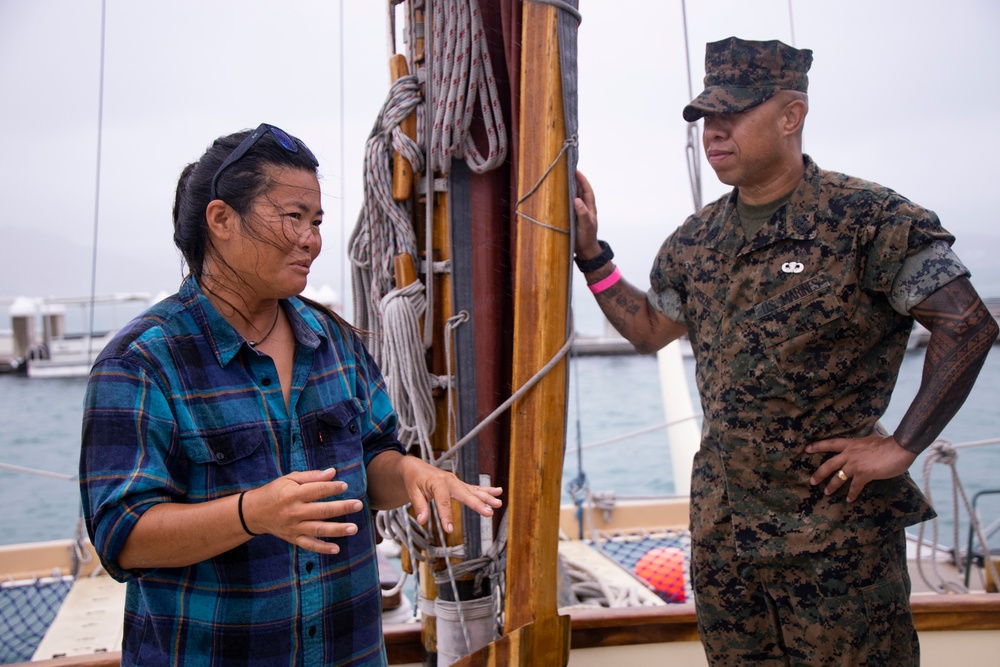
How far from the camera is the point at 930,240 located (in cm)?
164

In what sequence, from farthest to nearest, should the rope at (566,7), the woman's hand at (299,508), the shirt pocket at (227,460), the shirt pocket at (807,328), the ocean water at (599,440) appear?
the ocean water at (599,440) → the rope at (566,7) → the shirt pocket at (807,328) → the shirt pocket at (227,460) → the woman's hand at (299,508)

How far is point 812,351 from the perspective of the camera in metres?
1.74

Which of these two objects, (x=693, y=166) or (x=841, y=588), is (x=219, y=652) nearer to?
Answer: (x=841, y=588)

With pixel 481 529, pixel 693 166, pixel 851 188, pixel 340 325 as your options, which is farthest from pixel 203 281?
pixel 693 166

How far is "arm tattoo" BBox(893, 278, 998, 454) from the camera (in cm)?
162

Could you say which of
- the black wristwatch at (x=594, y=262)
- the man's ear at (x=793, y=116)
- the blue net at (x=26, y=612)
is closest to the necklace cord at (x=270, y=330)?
the black wristwatch at (x=594, y=262)

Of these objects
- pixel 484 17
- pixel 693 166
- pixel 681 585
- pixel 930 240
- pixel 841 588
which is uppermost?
pixel 484 17

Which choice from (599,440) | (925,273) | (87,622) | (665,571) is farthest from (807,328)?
(599,440)

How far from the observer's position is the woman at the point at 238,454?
1.08 meters

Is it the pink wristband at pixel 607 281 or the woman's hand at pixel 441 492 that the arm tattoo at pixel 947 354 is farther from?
the woman's hand at pixel 441 492

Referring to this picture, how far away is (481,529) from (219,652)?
1.00 metres

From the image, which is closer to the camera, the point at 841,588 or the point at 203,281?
the point at 203,281

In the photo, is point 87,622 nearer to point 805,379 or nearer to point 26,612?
point 26,612

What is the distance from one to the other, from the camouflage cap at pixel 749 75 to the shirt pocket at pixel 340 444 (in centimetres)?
102
